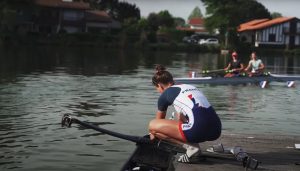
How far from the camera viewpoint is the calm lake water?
36.5 feet

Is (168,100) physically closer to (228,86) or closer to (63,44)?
(228,86)

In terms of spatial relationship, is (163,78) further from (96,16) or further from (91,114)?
(96,16)

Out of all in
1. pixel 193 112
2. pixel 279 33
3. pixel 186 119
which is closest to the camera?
pixel 193 112

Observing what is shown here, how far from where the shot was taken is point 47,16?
9031cm

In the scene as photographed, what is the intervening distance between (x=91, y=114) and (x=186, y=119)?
805 cm

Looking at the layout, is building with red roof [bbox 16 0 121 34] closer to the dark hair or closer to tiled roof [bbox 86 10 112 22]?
tiled roof [bbox 86 10 112 22]

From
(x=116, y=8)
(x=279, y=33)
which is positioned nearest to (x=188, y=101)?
(x=279, y=33)

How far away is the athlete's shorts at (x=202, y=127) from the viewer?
8.45 m

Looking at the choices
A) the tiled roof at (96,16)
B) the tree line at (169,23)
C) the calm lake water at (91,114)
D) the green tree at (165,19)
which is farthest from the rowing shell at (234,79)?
the green tree at (165,19)

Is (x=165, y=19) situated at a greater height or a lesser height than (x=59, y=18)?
greater

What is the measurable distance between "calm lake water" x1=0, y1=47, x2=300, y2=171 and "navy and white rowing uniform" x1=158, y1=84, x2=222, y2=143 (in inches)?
92.1

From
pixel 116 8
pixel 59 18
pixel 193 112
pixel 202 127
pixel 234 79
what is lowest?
pixel 234 79

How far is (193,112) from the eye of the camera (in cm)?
845

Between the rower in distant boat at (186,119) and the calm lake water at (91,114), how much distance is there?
197 centimetres
